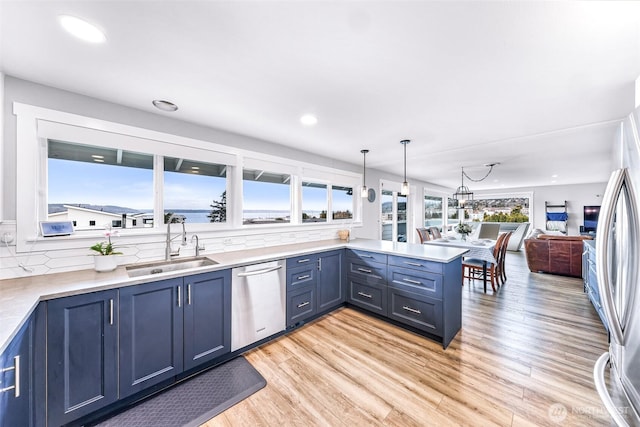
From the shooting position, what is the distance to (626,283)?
108cm

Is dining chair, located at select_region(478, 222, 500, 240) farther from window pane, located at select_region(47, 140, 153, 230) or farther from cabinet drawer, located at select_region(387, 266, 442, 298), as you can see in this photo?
window pane, located at select_region(47, 140, 153, 230)

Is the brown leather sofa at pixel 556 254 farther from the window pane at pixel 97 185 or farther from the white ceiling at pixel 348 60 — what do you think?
the window pane at pixel 97 185

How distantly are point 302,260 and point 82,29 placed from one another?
239 centimetres

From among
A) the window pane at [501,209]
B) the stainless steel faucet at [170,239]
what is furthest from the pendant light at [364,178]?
the window pane at [501,209]

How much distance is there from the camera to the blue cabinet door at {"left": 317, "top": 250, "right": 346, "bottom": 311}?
9.67 feet

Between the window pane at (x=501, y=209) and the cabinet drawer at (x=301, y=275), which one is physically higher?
the window pane at (x=501, y=209)

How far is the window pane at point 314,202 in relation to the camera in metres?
3.77

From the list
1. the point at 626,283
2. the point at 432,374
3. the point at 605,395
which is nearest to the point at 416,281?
the point at 432,374

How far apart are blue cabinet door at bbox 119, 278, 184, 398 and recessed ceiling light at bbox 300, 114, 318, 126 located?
6.23 feet

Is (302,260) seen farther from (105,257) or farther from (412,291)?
(105,257)

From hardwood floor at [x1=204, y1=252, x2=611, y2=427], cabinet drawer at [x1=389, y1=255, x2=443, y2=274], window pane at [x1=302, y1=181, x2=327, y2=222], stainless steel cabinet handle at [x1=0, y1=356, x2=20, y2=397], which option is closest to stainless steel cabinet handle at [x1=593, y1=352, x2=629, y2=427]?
hardwood floor at [x1=204, y1=252, x2=611, y2=427]

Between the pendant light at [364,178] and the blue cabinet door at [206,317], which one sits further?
the pendant light at [364,178]

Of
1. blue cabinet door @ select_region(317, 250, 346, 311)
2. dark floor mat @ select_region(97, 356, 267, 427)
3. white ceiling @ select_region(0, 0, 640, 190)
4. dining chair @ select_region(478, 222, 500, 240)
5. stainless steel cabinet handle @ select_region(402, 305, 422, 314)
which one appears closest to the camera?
white ceiling @ select_region(0, 0, 640, 190)

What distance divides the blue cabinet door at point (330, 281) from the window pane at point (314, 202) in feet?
3.00
